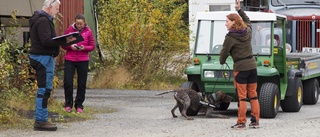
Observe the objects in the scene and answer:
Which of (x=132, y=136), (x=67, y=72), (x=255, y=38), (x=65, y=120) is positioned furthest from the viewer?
(x=255, y=38)

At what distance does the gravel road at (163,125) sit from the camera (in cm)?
1123

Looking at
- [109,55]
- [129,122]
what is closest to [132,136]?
[129,122]

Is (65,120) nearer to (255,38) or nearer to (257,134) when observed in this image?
(257,134)

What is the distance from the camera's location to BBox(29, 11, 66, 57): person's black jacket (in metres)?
11.2

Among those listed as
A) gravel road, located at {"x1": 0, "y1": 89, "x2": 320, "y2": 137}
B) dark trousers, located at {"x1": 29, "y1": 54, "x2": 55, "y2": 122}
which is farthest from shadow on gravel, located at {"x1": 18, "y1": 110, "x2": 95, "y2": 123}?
dark trousers, located at {"x1": 29, "y1": 54, "x2": 55, "y2": 122}

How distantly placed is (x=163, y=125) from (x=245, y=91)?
1.33 m

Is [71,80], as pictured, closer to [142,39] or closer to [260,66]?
[260,66]

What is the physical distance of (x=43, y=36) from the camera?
→ 1125cm

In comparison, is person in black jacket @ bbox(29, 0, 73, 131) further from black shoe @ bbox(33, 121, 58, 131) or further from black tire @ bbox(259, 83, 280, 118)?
black tire @ bbox(259, 83, 280, 118)

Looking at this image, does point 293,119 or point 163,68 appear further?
point 163,68

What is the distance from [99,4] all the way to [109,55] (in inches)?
68.4

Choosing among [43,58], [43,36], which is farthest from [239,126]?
[43,36]

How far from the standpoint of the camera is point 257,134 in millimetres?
11367

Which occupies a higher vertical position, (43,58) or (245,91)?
(43,58)
